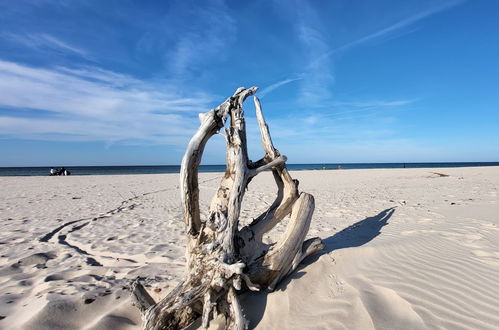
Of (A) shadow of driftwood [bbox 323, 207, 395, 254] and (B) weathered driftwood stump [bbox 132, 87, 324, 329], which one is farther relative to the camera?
(A) shadow of driftwood [bbox 323, 207, 395, 254]

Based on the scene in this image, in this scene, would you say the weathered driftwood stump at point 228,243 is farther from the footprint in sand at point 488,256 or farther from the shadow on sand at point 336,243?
the footprint in sand at point 488,256

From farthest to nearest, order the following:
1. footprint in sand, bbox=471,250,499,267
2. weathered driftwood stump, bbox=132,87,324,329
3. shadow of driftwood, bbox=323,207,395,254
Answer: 1. shadow of driftwood, bbox=323,207,395,254
2. footprint in sand, bbox=471,250,499,267
3. weathered driftwood stump, bbox=132,87,324,329

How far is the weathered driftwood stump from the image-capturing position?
107 inches

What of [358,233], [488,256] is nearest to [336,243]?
[358,233]

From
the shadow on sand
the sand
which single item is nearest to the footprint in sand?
the sand

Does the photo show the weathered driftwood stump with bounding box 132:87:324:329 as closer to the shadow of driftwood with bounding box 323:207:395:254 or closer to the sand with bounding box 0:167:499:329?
the sand with bounding box 0:167:499:329

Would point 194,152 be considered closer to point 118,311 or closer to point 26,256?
point 118,311

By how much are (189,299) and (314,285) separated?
1.38 meters

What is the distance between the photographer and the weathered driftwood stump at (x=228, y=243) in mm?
2719

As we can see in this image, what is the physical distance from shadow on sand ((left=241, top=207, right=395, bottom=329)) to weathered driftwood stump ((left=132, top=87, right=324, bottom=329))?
104mm

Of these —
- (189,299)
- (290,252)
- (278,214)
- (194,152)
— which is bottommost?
(189,299)

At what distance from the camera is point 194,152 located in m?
3.10

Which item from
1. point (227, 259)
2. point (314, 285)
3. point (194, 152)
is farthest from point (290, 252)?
point (194, 152)

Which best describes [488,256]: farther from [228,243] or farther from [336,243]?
[228,243]
